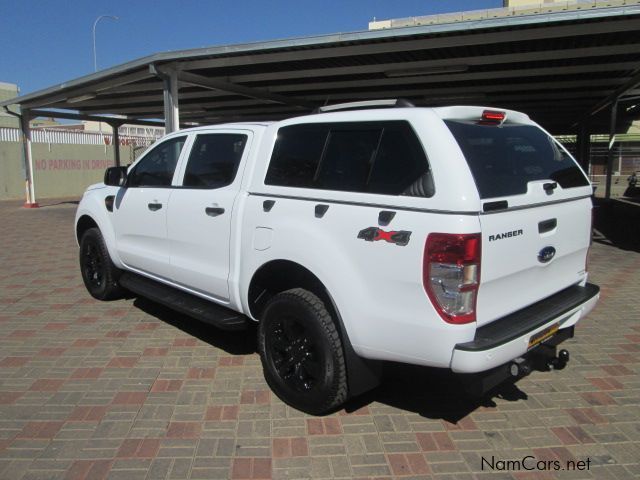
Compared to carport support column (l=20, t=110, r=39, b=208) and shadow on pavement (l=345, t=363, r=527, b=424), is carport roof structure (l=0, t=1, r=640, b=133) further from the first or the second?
shadow on pavement (l=345, t=363, r=527, b=424)

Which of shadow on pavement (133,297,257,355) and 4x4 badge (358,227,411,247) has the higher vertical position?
4x4 badge (358,227,411,247)

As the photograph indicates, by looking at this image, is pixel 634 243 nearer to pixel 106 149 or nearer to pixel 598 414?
pixel 598 414

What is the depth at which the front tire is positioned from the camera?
313cm

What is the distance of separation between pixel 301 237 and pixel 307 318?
1.69 feet

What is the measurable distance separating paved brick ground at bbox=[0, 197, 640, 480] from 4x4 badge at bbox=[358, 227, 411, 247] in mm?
857

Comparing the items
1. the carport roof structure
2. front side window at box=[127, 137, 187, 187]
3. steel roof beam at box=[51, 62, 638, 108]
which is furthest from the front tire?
steel roof beam at box=[51, 62, 638, 108]

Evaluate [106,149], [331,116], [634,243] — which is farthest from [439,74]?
[106,149]

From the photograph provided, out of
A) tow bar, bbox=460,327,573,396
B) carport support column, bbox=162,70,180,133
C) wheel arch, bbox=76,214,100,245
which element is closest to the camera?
tow bar, bbox=460,327,573,396

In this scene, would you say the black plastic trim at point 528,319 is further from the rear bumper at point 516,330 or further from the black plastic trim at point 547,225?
the black plastic trim at point 547,225

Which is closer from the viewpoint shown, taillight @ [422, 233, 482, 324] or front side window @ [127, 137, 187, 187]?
taillight @ [422, 233, 482, 324]

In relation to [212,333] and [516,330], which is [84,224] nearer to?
[212,333]

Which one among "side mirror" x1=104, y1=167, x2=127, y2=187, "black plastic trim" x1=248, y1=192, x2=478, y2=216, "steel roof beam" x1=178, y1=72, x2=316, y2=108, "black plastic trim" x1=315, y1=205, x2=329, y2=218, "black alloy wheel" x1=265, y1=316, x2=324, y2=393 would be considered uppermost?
"steel roof beam" x1=178, y1=72, x2=316, y2=108

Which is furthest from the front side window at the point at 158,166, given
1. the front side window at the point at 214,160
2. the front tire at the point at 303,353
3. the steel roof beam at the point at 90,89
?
the steel roof beam at the point at 90,89

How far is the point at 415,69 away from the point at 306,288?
26.4ft
